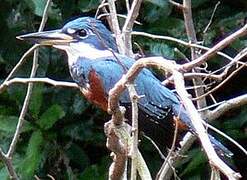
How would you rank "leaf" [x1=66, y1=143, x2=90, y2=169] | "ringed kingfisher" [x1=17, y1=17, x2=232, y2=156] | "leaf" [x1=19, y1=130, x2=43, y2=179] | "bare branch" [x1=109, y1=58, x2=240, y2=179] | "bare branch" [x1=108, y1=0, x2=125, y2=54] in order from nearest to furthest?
"bare branch" [x1=109, y1=58, x2=240, y2=179] < "bare branch" [x1=108, y1=0, x2=125, y2=54] < "ringed kingfisher" [x1=17, y1=17, x2=232, y2=156] < "leaf" [x1=19, y1=130, x2=43, y2=179] < "leaf" [x1=66, y1=143, x2=90, y2=169]

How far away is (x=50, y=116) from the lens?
3.85 metres

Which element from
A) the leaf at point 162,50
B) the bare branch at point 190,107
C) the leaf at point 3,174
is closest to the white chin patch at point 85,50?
the leaf at point 162,50

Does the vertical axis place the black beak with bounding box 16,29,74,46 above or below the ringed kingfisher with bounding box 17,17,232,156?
above

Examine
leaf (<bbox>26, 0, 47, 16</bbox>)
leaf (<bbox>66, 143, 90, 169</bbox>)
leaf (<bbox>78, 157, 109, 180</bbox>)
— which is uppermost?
leaf (<bbox>26, 0, 47, 16</bbox>)

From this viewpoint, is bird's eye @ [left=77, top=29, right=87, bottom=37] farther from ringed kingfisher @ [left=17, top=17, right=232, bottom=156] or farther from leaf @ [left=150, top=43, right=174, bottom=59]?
leaf @ [left=150, top=43, right=174, bottom=59]

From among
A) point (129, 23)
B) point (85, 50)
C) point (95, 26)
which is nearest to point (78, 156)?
point (85, 50)

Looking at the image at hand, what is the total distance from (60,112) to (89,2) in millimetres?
488

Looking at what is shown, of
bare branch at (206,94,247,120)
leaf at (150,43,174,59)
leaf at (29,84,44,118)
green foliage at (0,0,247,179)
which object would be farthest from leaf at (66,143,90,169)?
bare branch at (206,94,247,120)

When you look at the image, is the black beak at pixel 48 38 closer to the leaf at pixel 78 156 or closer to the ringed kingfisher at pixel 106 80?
the ringed kingfisher at pixel 106 80

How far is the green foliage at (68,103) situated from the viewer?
3844 mm

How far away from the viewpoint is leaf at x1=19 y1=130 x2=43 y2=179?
379cm

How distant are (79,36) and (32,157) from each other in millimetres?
880

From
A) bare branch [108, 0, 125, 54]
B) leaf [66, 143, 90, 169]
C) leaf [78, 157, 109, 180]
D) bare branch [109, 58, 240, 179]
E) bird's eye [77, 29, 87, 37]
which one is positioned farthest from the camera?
leaf [66, 143, 90, 169]

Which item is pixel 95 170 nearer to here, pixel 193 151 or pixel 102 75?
pixel 193 151
